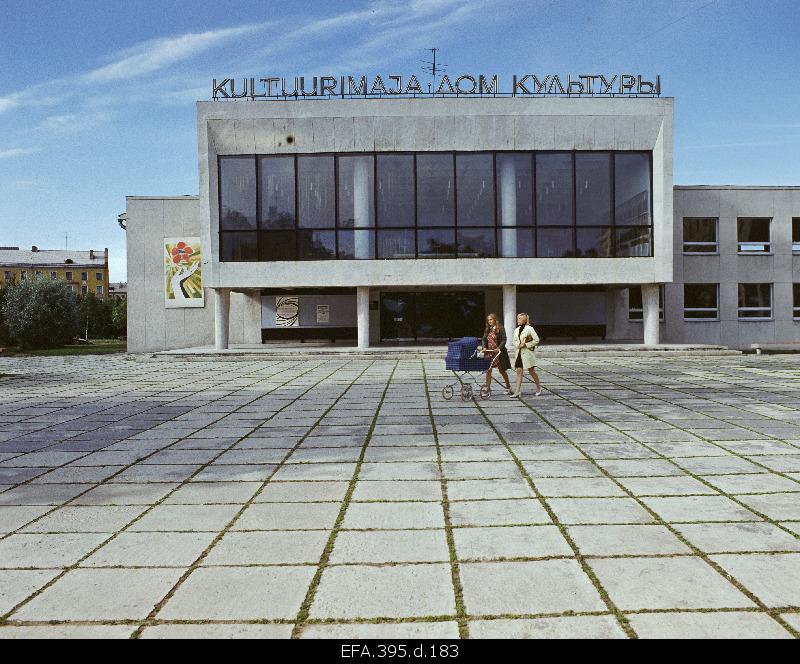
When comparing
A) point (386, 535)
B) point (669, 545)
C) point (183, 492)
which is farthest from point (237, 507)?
point (669, 545)

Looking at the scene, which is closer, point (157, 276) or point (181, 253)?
point (181, 253)

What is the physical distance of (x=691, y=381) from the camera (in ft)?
45.1

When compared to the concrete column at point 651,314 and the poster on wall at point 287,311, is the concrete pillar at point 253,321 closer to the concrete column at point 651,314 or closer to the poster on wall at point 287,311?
the poster on wall at point 287,311

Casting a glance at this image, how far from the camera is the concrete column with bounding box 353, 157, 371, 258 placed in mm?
23656

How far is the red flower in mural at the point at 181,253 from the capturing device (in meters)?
29.6

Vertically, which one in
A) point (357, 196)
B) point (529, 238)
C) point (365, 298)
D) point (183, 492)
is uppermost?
point (357, 196)

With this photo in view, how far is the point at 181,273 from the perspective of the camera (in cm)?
2966

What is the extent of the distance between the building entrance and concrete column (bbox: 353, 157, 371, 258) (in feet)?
23.0

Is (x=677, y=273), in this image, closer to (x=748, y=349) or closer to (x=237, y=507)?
(x=748, y=349)

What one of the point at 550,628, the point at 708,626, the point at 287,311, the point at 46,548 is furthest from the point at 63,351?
the point at 708,626

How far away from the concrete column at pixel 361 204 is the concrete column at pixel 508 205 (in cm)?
530

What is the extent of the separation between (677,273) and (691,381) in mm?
17103

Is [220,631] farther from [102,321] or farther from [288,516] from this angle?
[102,321]

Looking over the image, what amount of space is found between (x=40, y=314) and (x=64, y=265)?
87.2 meters
